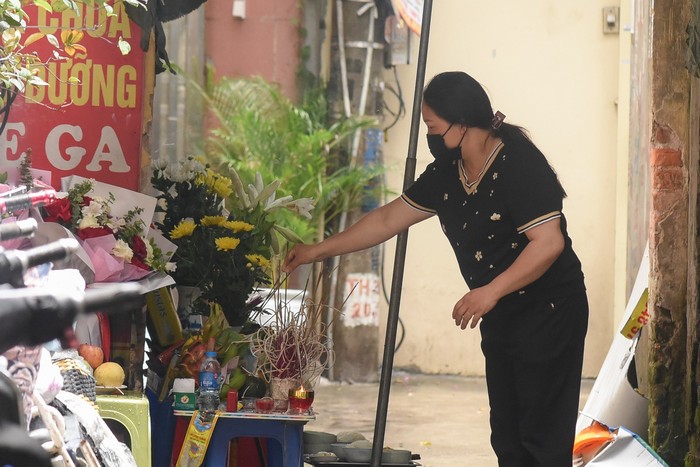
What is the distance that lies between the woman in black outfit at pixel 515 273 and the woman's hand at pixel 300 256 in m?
0.58

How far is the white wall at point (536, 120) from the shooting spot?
1068 cm

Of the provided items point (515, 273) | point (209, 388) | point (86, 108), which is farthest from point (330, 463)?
point (86, 108)

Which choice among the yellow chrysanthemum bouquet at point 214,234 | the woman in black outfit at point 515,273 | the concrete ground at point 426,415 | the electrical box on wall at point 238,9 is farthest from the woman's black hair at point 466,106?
the electrical box on wall at point 238,9

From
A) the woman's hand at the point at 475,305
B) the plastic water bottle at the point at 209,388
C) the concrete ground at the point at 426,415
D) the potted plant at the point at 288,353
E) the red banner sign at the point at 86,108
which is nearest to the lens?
the woman's hand at the point at 475,305

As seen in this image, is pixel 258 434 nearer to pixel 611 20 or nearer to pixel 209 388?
pixel 209 388

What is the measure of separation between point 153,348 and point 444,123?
57.6 inches

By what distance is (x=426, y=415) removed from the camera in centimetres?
871

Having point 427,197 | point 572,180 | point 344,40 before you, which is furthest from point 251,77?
point 427,197

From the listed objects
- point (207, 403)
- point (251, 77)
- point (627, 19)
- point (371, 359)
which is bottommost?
point (371, 359)

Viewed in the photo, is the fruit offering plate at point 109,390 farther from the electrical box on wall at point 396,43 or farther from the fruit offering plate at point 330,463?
the electrical box on wall at point 396,43

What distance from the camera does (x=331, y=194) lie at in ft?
32.5

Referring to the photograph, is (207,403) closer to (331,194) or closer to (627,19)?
(331,194)

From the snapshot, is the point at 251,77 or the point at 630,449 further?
the point at 251,77

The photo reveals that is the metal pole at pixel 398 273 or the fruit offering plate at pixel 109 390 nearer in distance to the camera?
the fruit offering plate at pixel 109 390
